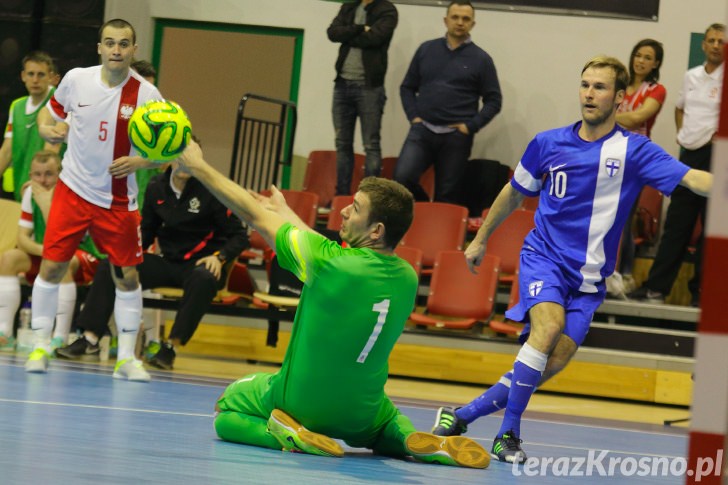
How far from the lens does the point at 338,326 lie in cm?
428

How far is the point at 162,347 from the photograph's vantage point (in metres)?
8.40

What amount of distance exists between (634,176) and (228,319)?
18.7ft

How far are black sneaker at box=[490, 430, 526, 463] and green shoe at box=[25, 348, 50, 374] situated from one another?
10.8 ft

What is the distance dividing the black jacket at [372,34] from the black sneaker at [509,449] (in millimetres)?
6020

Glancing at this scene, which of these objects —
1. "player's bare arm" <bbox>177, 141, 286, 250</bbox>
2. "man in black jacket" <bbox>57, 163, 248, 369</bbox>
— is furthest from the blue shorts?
"man in black jacket" <bbox>57, 163, 248, 369</bbox>

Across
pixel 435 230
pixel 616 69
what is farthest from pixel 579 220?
pixel 435 230

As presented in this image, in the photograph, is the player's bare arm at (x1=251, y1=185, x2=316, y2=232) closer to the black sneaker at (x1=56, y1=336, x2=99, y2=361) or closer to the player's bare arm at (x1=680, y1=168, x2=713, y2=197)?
A: the player's bare arm at (x1=680, y1=168, x2=713, y2=197)

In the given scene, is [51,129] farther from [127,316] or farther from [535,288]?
[535,288]

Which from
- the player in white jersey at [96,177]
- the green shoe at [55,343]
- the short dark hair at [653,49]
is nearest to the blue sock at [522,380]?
the player in white jersey at [96,177]

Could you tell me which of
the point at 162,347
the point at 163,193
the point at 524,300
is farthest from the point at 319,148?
the point at 524,300

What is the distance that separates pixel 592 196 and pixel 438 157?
545 centimetres

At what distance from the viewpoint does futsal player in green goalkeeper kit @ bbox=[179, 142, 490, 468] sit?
422cm

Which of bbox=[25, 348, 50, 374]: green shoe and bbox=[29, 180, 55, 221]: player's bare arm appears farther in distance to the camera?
bbox=[29, 180, 55, 221]: player's bare arm

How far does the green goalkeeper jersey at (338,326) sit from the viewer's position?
13.9 ft
